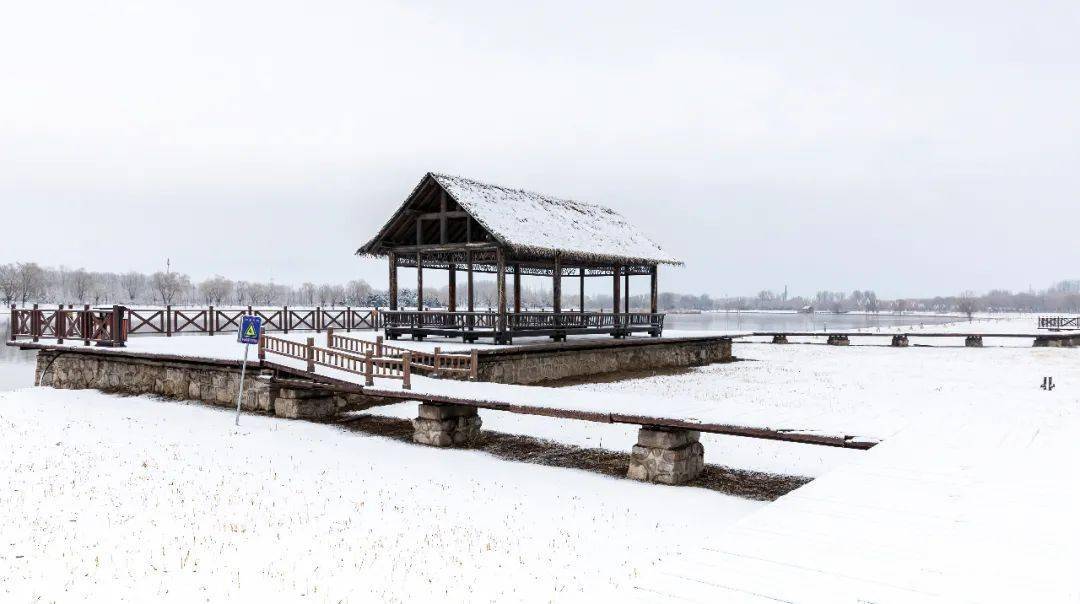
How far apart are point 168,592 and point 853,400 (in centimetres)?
1596

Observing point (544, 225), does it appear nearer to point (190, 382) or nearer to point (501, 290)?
point (501, 290)

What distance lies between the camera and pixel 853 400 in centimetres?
1769

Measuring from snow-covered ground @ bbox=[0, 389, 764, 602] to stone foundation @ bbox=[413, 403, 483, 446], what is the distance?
33 cm

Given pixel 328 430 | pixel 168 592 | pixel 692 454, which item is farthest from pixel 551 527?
pixel 328 430

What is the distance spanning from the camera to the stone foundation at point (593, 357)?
20178mm

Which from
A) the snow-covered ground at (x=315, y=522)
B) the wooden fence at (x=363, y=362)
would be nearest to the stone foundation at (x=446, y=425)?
the snow-covered ground at (x=315, y=522)

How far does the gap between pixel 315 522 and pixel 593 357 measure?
54.2 feet

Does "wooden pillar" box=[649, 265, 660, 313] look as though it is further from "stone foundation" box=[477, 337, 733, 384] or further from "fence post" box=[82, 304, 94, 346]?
"fence post" box=[82, 304, 94, 346]

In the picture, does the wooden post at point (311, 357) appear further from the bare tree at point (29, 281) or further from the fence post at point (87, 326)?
A: the bare tree at point (29, 281)

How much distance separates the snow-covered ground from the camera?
6.30 m

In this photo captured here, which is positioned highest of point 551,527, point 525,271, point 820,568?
point 525,271

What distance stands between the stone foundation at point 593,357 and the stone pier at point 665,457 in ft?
30.0

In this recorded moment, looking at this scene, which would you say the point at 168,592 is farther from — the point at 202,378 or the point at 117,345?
the point at 117,345

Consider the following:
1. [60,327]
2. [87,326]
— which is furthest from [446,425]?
[60,327]
